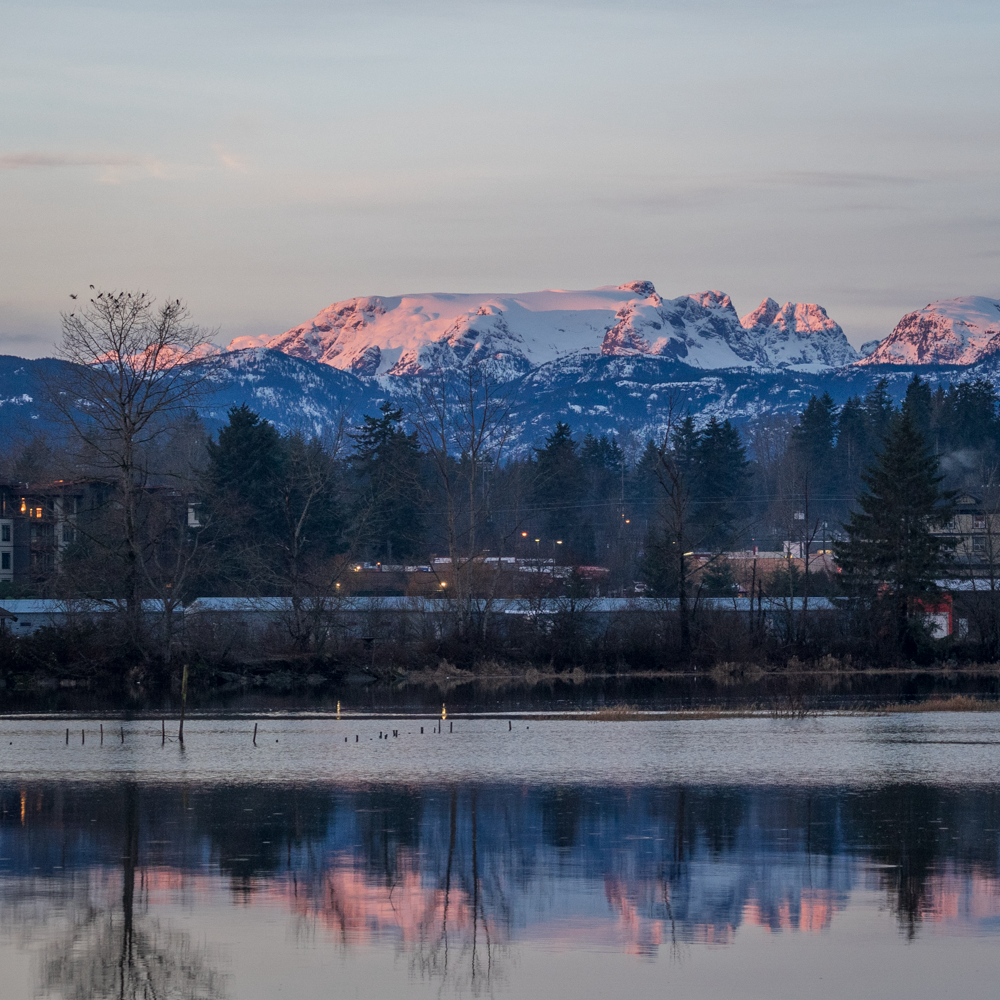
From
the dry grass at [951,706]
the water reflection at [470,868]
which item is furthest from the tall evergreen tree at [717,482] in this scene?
the water reflection at [470,868]

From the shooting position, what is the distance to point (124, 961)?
15508 mm

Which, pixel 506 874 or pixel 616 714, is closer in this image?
pixel 506 874

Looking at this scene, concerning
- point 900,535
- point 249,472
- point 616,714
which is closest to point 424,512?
point 249,472

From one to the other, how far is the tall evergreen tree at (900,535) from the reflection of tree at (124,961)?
64.5 meters

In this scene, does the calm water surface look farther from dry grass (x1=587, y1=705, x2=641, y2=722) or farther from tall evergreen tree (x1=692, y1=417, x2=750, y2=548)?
tall evergreen tree (x1=692, y1=417, x2=750, y2=548)

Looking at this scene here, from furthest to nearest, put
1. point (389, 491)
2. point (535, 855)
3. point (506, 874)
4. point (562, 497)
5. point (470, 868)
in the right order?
point (562, 497)
point (389, 491)
point (535, 855)
point (470, 868)
point (506, 874)

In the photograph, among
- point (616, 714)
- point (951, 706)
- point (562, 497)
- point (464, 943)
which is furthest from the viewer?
point (562, 497)

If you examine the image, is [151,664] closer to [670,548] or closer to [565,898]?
[670,548]

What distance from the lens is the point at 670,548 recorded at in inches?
3369

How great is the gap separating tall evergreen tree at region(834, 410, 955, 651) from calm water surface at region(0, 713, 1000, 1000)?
144ft

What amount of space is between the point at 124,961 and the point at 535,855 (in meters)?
7.16

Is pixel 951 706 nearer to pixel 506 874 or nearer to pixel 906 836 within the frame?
pixel 906 836

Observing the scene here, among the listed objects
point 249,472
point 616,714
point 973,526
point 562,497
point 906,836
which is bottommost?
point 616,714

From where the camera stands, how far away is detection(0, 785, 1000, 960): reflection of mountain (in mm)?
16906
